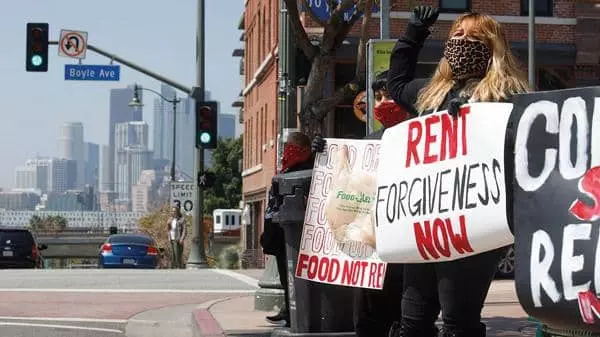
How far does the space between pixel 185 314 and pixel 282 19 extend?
392cm

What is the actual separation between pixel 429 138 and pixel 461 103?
283 millimetres

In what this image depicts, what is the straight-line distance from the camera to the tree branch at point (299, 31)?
11.4 meters

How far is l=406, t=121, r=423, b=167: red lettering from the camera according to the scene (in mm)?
4844

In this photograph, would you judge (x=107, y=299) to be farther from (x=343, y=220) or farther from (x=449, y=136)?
(x=449, y=136)

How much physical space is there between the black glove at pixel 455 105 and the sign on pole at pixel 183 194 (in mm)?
25774

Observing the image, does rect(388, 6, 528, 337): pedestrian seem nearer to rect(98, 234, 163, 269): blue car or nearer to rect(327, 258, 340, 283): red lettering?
rect(327, 258, 340, 283): red lettering

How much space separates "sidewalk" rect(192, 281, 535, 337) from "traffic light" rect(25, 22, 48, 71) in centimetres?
1393

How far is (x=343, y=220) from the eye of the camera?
664 cm

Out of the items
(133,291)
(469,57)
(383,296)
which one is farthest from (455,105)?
(133,291)

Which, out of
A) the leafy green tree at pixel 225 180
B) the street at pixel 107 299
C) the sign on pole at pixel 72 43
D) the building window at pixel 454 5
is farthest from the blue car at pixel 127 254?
the leafy green tree at pixel 225 180

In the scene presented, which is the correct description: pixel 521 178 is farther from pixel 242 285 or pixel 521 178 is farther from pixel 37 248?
pixel 37 248

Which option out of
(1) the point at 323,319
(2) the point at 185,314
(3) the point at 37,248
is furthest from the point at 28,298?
(3) the point at 37,248

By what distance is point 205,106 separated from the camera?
25.0 meters

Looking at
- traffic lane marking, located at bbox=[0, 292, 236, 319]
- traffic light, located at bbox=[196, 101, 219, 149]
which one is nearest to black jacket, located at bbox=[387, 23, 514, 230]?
traffic lane marking, located at bbox=[0, 292, 236, 319]
